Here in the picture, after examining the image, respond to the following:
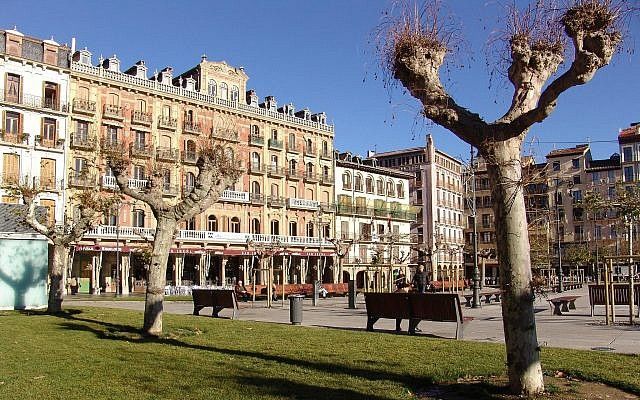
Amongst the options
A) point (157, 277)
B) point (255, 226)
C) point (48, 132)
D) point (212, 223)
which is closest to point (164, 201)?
point (157, 277)

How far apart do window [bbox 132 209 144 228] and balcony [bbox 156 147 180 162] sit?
4.53 m

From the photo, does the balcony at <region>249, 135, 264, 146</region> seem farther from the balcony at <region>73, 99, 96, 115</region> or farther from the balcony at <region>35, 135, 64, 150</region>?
the balcony at <region>35, 135, 64, 150</region>

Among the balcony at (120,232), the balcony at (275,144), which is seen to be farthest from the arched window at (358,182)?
the balcony at (120,232)

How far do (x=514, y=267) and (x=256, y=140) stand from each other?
50.0 metres

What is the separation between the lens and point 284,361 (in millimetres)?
9305

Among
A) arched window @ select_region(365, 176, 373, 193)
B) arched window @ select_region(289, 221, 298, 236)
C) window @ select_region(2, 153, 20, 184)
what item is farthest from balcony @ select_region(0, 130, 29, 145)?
arched window @ select_region(365, 176, 373, 193)

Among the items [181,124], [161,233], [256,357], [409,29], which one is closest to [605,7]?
[409,29]

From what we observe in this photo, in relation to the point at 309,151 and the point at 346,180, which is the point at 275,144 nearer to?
the point at 309,151

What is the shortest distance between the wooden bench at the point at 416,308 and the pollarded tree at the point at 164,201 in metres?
4.66

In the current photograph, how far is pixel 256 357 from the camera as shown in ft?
32.3

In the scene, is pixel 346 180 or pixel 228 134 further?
pixel 346 180

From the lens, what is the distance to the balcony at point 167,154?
48.5 metres

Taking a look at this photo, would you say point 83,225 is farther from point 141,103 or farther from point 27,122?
point 141,103

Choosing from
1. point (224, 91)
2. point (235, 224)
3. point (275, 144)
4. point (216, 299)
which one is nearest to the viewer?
point (216, 299)
